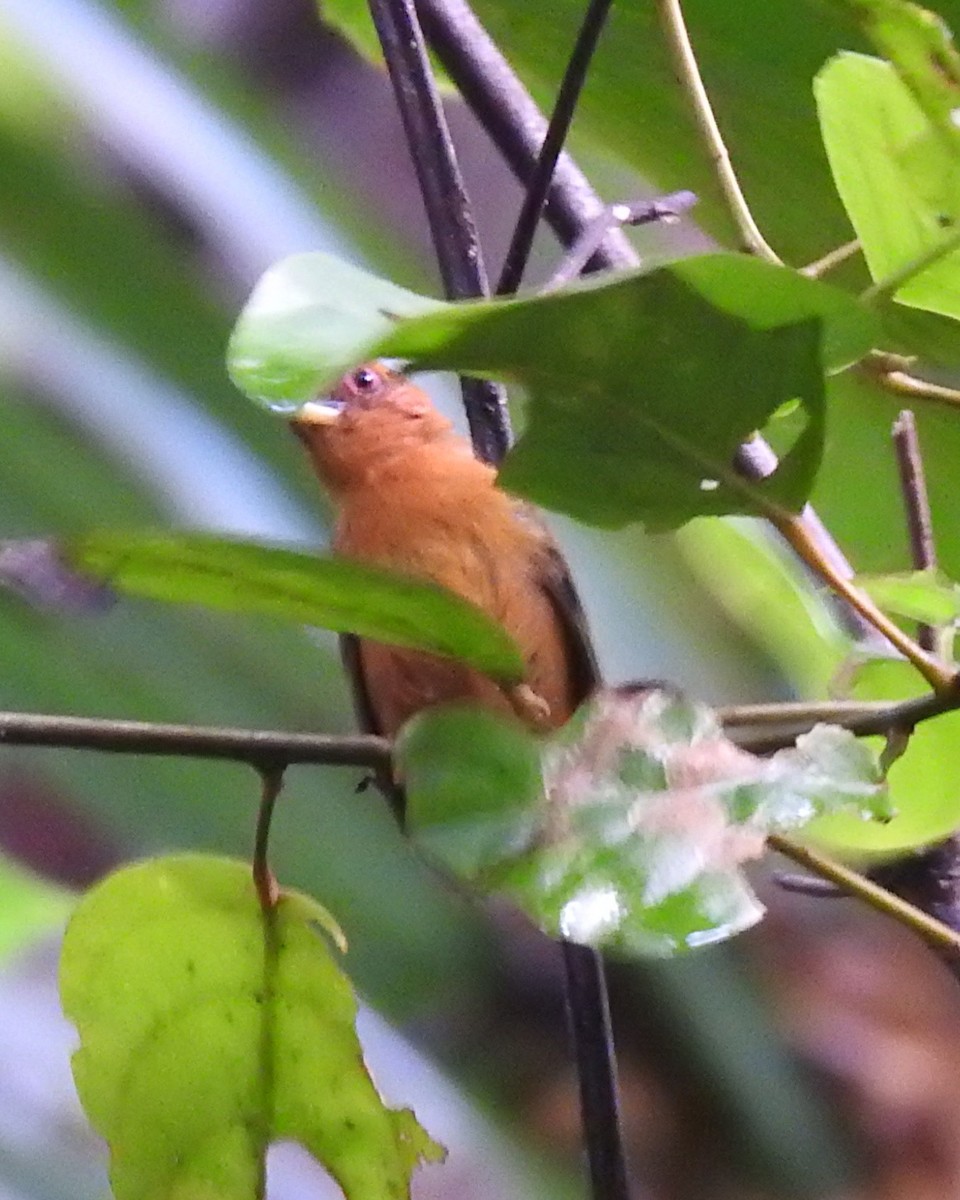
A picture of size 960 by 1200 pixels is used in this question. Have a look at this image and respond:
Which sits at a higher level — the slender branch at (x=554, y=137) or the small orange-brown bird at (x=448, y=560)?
the slender branch at (x=554, y=137)

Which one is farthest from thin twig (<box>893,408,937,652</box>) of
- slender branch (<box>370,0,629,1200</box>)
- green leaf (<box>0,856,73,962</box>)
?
green leaf (<box>0,856,73,962</box>)

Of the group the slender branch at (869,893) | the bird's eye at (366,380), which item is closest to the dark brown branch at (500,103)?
the bird's eye at (366,380)

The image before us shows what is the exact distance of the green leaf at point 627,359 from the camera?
320 millimetres

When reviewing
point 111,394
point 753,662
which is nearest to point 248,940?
point 111,394

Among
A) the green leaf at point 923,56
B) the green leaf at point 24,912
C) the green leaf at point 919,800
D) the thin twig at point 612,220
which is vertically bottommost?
the green leaf at point 24,912

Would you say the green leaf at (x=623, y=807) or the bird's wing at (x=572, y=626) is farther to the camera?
the bird's wing at (x=572, y=626)

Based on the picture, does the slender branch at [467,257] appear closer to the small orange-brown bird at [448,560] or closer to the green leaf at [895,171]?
the small orange-brown bird at [448,560]

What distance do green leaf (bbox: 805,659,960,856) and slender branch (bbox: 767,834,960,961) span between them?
0.34 ft

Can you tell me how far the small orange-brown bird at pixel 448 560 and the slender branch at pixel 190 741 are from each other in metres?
A: 0.35

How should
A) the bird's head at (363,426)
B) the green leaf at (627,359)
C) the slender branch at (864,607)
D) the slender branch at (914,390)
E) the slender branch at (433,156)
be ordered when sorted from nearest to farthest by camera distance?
the green leaf at (627,359), the slender branch at (864,607), the slender branch at (914,390), the slender branch at (433,156), the bird's head at (363,426)

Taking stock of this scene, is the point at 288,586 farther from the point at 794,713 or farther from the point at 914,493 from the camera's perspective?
the point at 914,493

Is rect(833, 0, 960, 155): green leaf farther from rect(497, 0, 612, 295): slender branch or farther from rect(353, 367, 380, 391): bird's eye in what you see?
rect(353, 367, 380, 391): bird's eye

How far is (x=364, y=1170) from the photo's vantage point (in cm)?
49

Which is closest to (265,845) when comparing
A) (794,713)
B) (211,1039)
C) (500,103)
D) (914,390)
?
(211,1039)
